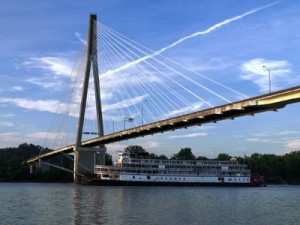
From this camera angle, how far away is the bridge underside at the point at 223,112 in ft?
144

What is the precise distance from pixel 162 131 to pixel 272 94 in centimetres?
2552

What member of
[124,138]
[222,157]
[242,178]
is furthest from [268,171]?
[124,138]

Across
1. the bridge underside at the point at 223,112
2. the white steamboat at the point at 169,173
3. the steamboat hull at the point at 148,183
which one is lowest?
the steamboat hull at the point at 148,183

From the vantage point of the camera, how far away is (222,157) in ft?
607

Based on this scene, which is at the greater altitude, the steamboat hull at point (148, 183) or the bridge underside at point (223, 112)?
the bridge underside at point (223, 112)

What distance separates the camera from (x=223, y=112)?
53.2 metres

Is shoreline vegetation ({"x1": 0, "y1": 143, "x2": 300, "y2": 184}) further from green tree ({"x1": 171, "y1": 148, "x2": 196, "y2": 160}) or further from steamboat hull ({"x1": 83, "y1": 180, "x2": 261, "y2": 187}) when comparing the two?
steamboat hull ({"x1": 83, "y1": 180, "x2": 261, "y2": 187})

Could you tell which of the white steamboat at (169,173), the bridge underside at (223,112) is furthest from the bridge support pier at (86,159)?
the bridge underside at (223,112)

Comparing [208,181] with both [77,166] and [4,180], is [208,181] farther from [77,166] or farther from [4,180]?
[4,180]

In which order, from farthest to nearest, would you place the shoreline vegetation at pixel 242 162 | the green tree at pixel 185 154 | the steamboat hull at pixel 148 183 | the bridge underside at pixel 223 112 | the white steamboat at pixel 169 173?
the green tree at pixel 185 154
the shoreline vegetation at pixel 242 162
the white steamboat at pixel 169 173
the steamboat hull at pixel 148 183
the bridge underside at pixel 223 112

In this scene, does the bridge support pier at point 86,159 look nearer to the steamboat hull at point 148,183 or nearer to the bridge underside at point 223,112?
the steamboat hull at point 148,183

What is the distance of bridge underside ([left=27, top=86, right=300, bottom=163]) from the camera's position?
44.0 m

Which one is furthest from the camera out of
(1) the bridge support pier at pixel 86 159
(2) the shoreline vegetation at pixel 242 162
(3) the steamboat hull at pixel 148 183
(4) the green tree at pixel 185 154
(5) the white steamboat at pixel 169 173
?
(4) the green tree at pixel 185 154

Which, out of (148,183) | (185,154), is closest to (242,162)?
(185,154)
